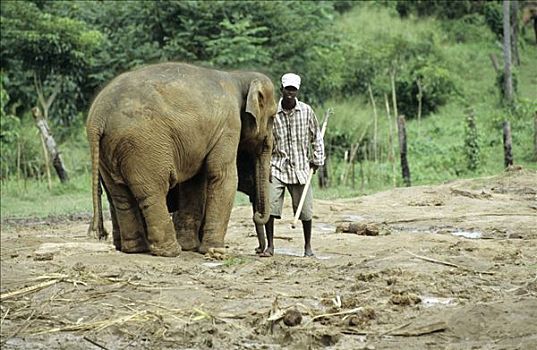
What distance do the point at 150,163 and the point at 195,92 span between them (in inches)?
30.8

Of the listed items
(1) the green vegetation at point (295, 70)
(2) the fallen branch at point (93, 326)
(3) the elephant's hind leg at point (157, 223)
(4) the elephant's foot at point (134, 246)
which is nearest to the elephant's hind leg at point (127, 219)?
(4) the elephant's foot at point (134, 246)

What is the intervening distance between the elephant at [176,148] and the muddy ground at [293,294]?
358mm

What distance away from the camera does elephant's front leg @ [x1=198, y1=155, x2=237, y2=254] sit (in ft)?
30.5

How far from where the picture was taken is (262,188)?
9398mm

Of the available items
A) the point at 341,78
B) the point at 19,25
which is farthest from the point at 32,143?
the point at 341,78

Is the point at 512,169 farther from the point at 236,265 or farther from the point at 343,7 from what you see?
the point at 343,7

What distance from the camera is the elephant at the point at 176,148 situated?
8664mm

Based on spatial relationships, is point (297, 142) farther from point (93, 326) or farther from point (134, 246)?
point (93, 326)

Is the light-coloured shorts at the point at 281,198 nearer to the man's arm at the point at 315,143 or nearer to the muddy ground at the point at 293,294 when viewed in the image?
the man's arm at the point at 315,143

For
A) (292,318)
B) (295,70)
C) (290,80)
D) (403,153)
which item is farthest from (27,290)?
(295,70)

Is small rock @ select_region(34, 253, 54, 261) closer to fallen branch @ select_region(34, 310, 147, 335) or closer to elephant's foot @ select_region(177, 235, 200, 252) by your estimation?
elephant's foot @ select_region(177, 235, 200, 252)

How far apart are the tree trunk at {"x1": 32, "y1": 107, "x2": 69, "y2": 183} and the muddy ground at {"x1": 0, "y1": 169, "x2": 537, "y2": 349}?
821 centimetres

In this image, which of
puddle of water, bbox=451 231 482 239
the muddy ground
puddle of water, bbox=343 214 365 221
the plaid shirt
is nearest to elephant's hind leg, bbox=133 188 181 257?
the muddy ground

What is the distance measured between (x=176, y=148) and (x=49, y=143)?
10.7m
